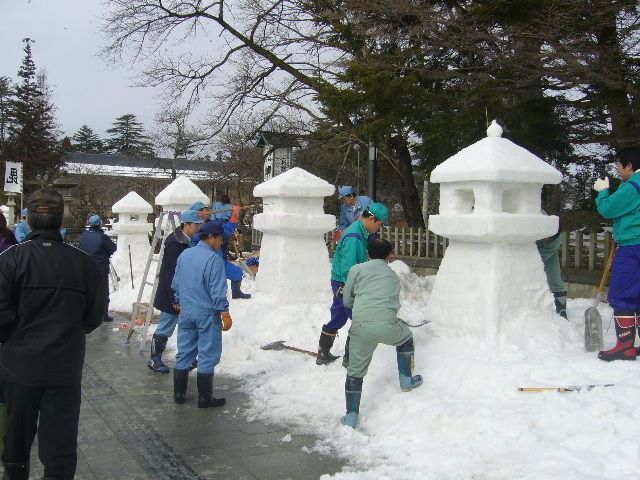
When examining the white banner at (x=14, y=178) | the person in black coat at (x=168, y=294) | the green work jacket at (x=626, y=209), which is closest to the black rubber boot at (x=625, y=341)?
the green work jacket at (x=626, y=209)

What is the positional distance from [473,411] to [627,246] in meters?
1.97

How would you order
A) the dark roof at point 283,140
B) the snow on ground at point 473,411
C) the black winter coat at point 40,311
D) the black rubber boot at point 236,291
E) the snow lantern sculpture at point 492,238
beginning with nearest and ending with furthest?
the black winter coat at point 40,311 → the snow on ground at point 473,411 → the snow lantern sculpture at point 492,238 → the black rubber boot at point 236,291 → the dark roof at point 283,140

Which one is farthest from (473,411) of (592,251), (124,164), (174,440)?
(124,164)

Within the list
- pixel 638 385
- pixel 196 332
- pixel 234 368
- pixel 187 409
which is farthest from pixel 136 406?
pixel 638 385

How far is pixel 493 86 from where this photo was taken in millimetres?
9906

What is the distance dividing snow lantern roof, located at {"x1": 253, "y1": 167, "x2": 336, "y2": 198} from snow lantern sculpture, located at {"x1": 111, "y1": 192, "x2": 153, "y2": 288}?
22.0 feet

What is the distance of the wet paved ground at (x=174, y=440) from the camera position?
4.18 meters

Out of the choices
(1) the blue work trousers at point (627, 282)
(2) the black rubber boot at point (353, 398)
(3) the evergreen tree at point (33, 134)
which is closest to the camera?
(2) the black rubber boot at point (353, 398)

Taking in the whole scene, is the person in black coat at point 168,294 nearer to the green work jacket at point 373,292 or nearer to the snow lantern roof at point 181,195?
the green work jacket at point 373,292

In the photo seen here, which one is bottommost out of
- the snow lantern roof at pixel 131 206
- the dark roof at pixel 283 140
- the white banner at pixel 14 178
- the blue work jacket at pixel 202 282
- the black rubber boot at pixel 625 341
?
the black rubber boot at pixel 625 341

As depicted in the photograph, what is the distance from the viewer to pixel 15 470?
11.4 feet

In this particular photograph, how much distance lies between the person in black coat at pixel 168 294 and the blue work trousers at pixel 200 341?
1039 millimetres

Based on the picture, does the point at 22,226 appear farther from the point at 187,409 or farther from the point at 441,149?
the point at 441,149

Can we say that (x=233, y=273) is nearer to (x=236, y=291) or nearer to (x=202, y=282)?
(x=236, y=291)
